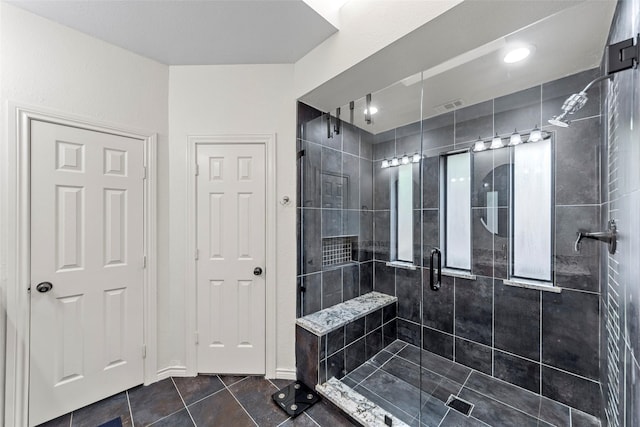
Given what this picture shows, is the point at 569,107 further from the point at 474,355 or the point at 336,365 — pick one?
the point at 336,365

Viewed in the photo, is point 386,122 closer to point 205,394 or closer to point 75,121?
point 75,121

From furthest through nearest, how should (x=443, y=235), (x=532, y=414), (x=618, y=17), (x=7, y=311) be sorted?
(x=443, y=235) < (x=532, y=414) < (x=7, y=311) < (x=618, y=17)

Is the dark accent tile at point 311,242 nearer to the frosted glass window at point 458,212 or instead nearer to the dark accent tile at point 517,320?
the frosted glass window at point 458,212

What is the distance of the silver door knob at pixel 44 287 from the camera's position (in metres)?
1.59

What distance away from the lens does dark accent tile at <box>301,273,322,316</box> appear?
7.10ft

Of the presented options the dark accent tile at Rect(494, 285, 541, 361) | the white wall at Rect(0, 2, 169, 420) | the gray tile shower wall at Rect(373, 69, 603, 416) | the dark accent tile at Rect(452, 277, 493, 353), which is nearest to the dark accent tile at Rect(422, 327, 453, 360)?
the gray tile shower wall at Rect(373, 69, 603, 416)

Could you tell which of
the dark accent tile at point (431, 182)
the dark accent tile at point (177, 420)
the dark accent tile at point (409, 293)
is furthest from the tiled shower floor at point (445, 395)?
the dark accent tile at point (431, 182)

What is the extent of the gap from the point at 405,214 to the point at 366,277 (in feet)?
2.61

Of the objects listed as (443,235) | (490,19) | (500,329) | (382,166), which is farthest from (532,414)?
(490,19)

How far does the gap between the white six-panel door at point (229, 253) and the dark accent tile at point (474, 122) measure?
174 centimetres

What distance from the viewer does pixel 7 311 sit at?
59.6 inches

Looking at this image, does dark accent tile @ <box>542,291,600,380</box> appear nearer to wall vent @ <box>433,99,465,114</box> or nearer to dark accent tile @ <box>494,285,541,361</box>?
dark accent tile @ <box>494,285,541,361</box>

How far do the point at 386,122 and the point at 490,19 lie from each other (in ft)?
3.93

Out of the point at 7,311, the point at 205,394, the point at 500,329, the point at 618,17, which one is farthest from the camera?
the point at 500,329
